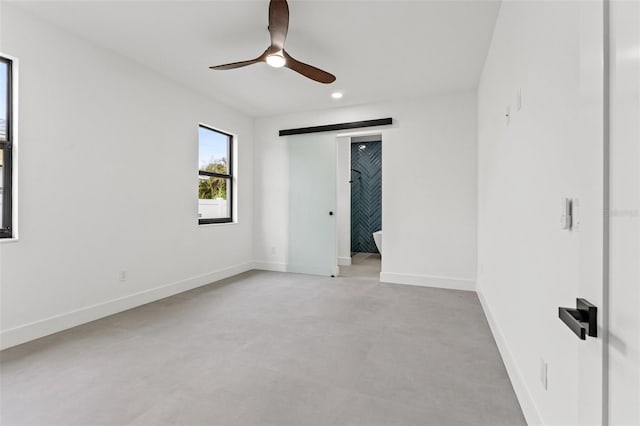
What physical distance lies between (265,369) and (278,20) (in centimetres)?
239

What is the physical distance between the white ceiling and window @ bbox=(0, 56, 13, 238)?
55 cm

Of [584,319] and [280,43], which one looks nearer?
[584,319]

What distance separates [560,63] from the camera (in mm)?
1143

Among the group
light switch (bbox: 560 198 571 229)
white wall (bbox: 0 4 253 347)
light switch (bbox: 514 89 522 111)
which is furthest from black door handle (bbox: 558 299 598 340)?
white wall (bbox: 0 4 253 347)

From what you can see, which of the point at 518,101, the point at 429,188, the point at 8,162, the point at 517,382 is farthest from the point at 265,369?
the point at 429,188

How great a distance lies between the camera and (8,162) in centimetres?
236

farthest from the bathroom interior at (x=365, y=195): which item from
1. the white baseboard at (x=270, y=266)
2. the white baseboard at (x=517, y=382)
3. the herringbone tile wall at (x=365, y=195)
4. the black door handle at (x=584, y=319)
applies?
the black door handle at (x=584, y=319)

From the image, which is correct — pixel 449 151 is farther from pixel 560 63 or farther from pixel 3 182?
pixel 3 182

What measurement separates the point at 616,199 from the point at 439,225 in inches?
145

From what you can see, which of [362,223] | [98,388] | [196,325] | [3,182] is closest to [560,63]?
[98,388]

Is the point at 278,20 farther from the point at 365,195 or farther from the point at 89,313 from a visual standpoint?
the point at 365,195

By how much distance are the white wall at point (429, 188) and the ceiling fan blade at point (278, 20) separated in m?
2.39

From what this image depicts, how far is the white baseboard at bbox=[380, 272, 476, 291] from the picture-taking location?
3.94m

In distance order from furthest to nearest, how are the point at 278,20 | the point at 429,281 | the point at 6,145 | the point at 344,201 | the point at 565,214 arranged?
the point at 344,201 < the point at 429,281 < the point at 6,145 < the point at 278,20 < the point at 565,214
